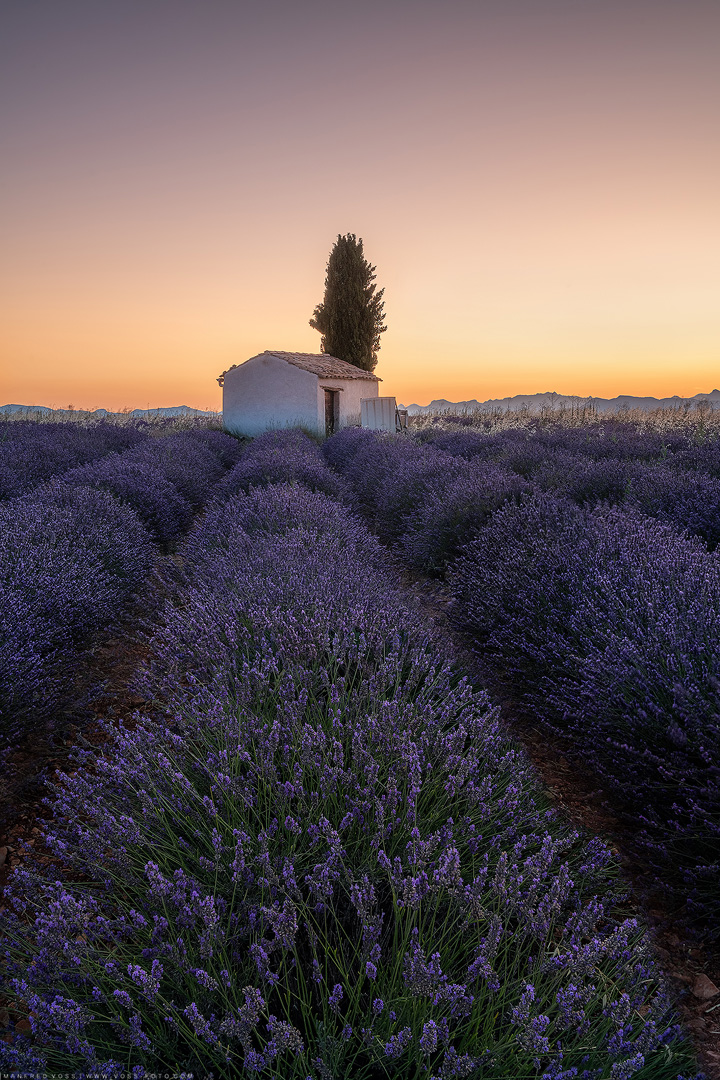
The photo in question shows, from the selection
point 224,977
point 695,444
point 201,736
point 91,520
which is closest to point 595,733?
point 201,736

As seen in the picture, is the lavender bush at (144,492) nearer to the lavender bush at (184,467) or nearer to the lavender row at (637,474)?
the lavender bush at (184,467)

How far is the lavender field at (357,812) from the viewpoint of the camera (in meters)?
1.00

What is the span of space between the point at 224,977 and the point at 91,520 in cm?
403

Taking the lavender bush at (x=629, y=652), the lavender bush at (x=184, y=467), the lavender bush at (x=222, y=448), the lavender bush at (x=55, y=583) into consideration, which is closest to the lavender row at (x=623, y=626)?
the lavender bush at (x=629, y=652)

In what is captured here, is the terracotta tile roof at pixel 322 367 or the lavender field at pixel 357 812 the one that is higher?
the terracotta tile roof at pixel 322 367

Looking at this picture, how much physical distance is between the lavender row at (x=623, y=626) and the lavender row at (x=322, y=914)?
1.10 feet

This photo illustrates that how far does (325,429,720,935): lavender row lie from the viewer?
71.6 inches

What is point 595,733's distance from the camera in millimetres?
2242

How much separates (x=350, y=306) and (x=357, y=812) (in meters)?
26.7

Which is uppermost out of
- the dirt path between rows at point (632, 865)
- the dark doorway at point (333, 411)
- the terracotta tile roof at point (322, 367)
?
the terracotta tile roof at point (322, 367)

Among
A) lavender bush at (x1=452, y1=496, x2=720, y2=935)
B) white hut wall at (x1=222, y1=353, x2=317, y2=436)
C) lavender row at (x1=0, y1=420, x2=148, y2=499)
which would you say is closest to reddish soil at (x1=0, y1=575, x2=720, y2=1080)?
lavender bush at (x1=452, y1=496, x2=720, y2=935)

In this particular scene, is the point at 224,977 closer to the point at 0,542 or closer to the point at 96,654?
the point at 96,654

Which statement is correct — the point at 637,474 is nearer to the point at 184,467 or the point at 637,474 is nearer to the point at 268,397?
the point at 184,467

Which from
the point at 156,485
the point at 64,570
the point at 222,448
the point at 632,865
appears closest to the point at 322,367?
the point at 222,448
